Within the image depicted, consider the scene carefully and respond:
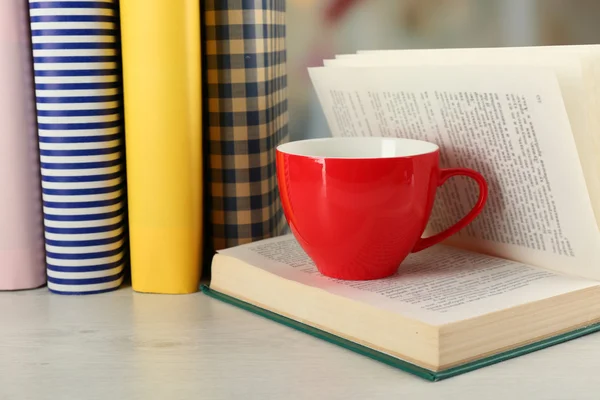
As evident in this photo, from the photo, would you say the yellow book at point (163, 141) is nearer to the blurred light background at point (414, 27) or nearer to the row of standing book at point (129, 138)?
the row of standing book at point (129, 138)

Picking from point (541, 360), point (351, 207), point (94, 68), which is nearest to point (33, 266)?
point (94, 68)

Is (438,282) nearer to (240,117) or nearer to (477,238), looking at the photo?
(477,238)

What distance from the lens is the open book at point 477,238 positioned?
464mm

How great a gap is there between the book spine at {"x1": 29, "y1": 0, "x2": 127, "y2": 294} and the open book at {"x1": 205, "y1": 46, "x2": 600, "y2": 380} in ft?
0.30

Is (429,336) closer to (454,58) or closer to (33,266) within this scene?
(454,58)

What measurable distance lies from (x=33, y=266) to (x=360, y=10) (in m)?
0.40

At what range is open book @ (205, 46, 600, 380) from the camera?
464 mm

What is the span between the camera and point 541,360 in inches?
18.2

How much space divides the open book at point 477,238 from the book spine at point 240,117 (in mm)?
37

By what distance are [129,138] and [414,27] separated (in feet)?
1.15

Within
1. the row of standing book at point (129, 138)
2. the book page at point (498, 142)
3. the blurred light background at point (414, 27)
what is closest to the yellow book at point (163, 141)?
the row of standing book at point (129, 138)

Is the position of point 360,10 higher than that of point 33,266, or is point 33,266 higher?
point 360,10

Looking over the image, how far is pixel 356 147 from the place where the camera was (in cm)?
59

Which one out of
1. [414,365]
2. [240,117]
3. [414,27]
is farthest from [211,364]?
[414,27]
